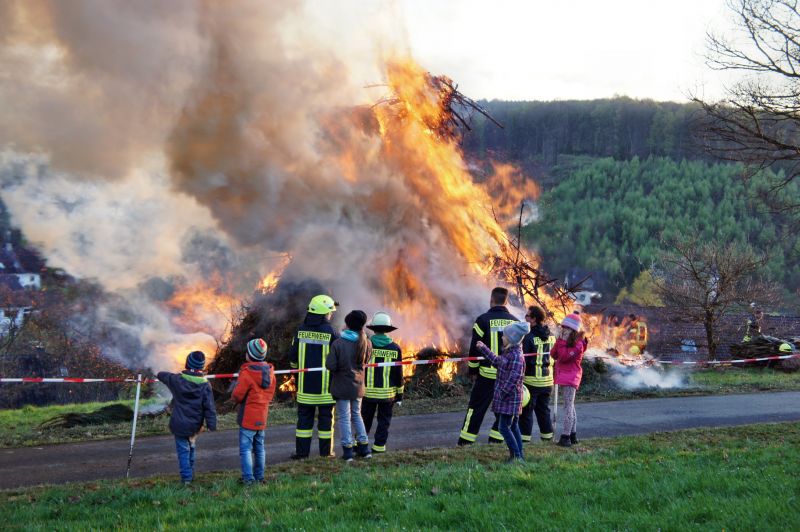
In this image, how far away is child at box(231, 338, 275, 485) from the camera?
681cm

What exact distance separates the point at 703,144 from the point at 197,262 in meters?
10.2

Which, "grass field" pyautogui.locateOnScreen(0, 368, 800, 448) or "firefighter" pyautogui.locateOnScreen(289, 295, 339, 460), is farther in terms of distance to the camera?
"grass field" pyautogui.locateOnScreen(0, 368, 800, 448)

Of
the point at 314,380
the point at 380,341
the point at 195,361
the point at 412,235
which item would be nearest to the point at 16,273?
the point at 412,235

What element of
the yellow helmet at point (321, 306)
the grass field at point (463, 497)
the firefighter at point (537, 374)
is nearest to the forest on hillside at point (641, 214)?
the firefighter at point (537, 374)

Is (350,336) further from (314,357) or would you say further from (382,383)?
(382,383)

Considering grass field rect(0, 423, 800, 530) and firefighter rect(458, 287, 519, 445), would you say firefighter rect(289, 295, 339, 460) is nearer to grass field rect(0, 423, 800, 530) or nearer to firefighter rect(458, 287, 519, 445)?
grass field rect(0, 423, 800, 530)

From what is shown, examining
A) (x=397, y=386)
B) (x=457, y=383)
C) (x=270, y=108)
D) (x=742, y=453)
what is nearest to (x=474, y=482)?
(x=397, y=386)

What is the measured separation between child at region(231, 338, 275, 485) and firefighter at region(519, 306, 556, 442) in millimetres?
3481

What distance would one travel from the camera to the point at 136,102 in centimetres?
1190

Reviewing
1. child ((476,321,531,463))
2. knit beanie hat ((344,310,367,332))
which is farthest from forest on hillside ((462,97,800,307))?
child ((476,321,531,463))

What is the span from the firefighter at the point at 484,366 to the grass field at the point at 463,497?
1.09 metres

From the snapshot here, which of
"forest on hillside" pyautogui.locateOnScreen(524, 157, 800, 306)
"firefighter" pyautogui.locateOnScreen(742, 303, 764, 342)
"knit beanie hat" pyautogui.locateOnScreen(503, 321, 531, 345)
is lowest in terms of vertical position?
"knit beanie hat" pyautogui.locateOnScreen(503, 321, 531, 345)

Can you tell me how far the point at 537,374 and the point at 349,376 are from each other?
2571 mm

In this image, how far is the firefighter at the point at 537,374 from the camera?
8914 mm
